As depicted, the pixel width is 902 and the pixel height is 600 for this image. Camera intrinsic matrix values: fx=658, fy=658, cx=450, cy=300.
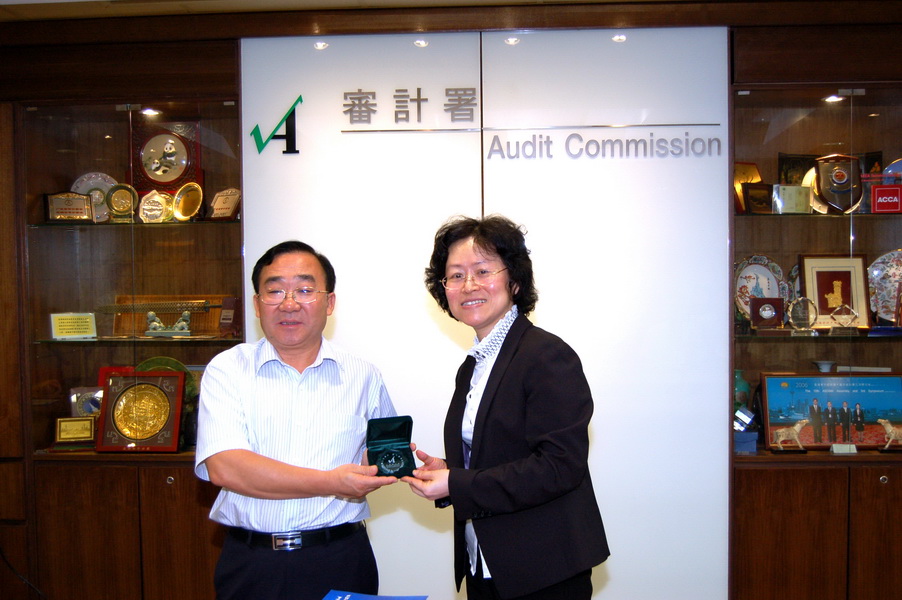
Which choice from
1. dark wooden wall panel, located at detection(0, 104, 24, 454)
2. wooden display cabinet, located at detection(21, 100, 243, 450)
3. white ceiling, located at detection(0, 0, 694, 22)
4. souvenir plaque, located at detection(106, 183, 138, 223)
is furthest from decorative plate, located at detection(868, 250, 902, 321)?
dark wooden wall panel, located at detection(0, 104, 24, 454)

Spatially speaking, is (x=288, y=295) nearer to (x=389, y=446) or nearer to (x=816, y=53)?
(x=389, y=446)

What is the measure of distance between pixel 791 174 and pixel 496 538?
240 centimetres

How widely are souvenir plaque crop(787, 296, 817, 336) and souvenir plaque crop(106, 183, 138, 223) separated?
3177 millimetres

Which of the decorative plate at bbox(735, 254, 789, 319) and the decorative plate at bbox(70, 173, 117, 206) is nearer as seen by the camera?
the decorative plate at bbox(735, 254, 789, 319)

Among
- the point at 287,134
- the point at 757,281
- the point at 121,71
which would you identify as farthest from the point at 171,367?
the point at 757,281

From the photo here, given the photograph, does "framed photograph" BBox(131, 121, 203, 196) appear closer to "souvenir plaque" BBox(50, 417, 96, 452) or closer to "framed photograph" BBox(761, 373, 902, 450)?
"souvenir plaque" BBox(50, 417, 96, 452)

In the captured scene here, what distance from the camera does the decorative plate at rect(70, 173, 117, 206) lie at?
10.6ft

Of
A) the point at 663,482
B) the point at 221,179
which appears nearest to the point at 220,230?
the point at 221,179

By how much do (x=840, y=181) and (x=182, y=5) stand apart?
3.05 metres

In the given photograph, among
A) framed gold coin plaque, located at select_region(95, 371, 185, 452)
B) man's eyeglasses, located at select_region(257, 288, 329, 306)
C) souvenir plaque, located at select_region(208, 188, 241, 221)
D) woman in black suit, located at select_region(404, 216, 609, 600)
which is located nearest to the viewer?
woman in black suit, located at select_region(404, 216, 609, 600)

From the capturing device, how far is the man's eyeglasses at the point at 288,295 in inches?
73.2

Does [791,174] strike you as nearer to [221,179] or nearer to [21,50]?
[221,179]

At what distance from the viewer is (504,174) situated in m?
2.91

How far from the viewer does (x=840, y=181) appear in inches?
120
